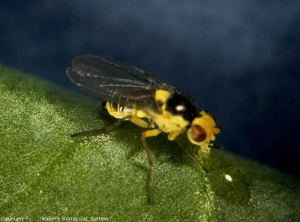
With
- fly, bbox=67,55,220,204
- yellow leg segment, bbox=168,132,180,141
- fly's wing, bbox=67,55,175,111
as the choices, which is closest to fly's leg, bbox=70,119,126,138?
fly, bbox=67,55,220,204

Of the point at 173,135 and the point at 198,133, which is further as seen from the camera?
the point at 173,135

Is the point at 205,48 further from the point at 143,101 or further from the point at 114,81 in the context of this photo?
the point at 143,101

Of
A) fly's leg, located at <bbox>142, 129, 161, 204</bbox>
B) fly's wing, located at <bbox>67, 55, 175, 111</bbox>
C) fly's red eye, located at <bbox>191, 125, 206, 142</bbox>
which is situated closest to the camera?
fly's leg, located at <bbox>142, 129, 161, 204</bbox>

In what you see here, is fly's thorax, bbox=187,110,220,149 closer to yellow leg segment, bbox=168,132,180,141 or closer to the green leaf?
yellow leg segment, bbox=168,132,180,141

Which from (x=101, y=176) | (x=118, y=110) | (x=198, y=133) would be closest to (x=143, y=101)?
(x=118, y=110)

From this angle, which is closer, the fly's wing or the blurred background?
the fly's wing

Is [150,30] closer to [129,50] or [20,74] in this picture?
[129,50]
